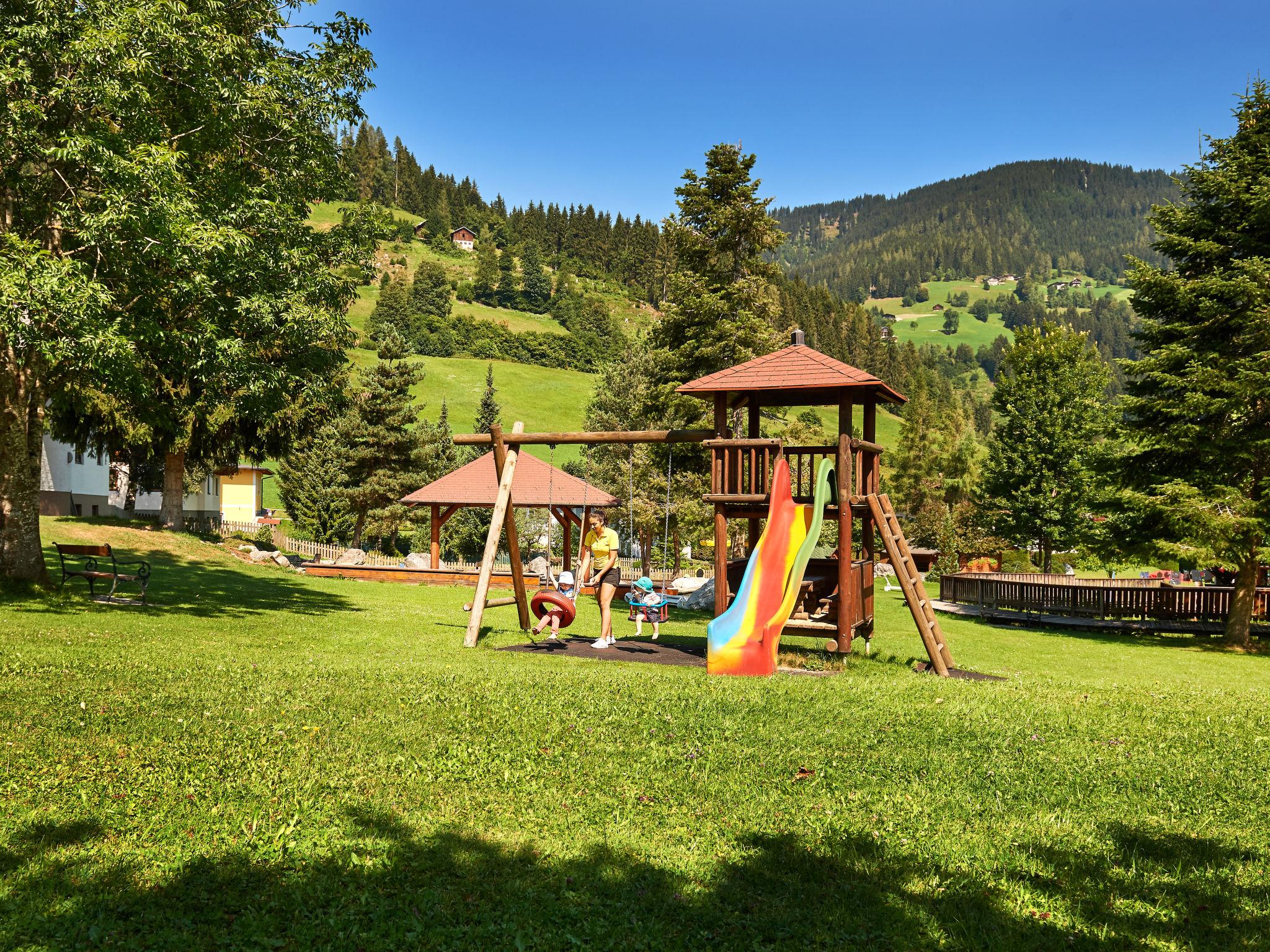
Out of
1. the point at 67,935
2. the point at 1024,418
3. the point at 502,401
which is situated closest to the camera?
the point at 67,935

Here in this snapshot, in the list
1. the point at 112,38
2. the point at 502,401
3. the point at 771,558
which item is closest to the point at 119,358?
the point at 112,38

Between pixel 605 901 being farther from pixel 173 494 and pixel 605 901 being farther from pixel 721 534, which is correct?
pixel 173 494

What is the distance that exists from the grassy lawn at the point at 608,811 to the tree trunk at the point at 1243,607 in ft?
53.4

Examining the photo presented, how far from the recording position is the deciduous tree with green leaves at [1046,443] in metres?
42.2

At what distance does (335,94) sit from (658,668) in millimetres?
13367

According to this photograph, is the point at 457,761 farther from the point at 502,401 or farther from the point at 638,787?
the point at 502,401

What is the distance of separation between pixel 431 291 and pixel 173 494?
11071 cm

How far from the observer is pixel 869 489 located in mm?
13430

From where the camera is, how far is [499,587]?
30.9m

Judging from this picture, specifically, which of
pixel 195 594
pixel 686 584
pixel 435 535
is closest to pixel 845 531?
pixel 195 594

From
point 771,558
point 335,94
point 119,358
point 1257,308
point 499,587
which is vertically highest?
point 335,94

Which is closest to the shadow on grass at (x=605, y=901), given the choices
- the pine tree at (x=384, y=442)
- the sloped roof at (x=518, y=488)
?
the sloped roof at (x=518, y=488)

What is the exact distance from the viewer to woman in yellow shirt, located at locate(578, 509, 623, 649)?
13.6 metres

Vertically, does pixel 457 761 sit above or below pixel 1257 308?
below
